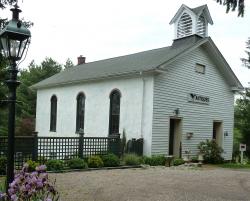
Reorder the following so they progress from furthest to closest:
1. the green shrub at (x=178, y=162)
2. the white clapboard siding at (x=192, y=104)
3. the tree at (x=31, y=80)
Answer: the tree at (x=31, y=80) < the white clapboard siding at (x=192, y=104) < the green shrub at (x=178, y=162)

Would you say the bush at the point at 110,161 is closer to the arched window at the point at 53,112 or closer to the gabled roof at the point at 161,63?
the gabled roof at the point at 161,63

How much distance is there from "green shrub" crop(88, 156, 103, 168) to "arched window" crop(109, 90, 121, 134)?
15.6 feet

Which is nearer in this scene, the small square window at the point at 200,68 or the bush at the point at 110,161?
the bush at the point at 110,161

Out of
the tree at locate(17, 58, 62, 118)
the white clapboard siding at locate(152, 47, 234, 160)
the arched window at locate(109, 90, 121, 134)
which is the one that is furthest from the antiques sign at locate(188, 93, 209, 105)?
the tree at locate(17, 58, 62, 118)

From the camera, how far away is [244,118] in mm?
33438

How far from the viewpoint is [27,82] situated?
4834 cm

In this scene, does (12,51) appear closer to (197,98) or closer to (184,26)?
(197,98)

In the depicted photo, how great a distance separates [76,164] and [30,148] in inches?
71.0

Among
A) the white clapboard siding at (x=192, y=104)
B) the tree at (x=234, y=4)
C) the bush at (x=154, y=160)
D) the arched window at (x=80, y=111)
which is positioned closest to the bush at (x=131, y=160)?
the bush at (x=154, y=160)

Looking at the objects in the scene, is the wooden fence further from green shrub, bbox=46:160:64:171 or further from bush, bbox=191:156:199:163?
bush, bbox=191:156:199:163

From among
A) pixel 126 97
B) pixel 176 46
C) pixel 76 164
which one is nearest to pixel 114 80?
pixel 126 97

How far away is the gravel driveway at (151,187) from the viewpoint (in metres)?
8.86

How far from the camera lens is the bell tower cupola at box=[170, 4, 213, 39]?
2048 centimetres

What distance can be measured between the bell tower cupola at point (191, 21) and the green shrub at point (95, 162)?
30.2ft
